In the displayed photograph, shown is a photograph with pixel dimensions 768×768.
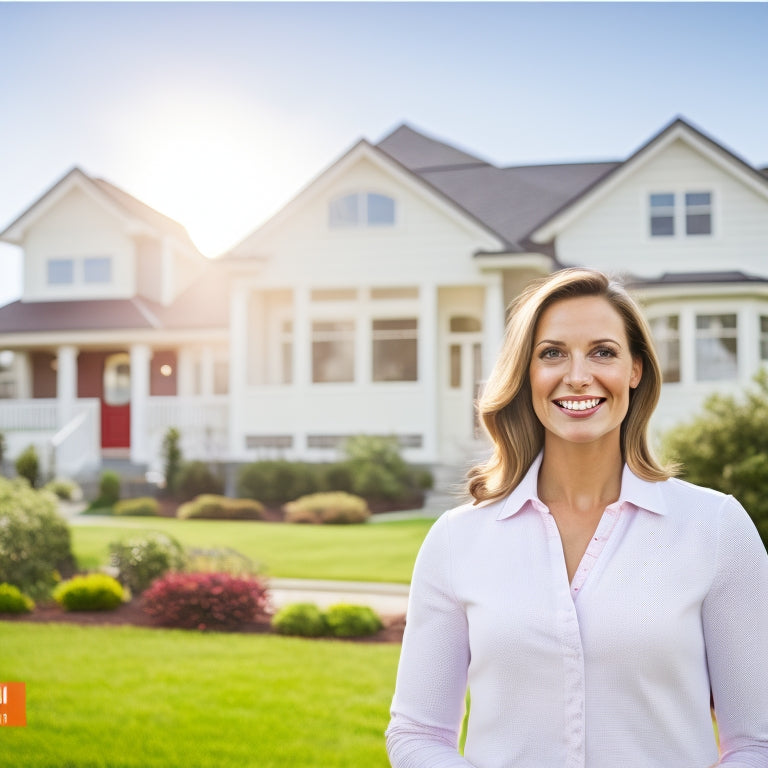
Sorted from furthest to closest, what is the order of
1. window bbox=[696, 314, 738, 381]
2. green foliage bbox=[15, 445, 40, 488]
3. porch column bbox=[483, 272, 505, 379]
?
1. porch column bbox=[483, 272, 505, 379]
2. green foliage bbox=[15, 445, 40, 488]
3. window bbox=[696, 314, 738, 381]

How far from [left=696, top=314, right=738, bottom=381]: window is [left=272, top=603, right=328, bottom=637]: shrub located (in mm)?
4841

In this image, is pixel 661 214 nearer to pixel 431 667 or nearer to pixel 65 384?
pixel 65 384

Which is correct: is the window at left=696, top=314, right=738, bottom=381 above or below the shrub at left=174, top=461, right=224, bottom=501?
above

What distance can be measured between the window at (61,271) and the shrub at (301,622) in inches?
192

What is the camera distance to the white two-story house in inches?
341

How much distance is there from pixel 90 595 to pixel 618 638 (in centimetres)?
548

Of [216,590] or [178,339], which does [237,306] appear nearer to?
[178,339]

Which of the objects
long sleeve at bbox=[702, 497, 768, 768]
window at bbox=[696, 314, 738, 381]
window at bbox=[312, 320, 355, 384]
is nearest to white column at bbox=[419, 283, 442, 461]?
window at bbox=[312, 320, 355, 384]

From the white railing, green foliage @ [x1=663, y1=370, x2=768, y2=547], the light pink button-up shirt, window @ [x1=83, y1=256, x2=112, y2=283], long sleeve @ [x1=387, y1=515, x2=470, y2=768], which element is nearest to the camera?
the light pink button-up shirt

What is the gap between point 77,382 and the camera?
10359 mm

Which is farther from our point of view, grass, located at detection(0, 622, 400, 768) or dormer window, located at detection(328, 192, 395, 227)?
dormer window, located at detection(328, 192, 395, 227)

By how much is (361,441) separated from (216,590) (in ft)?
12.8

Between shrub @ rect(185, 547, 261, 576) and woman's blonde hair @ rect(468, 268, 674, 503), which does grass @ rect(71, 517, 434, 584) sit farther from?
woman's blonde hair @ rect(468, 268, 674, 503)

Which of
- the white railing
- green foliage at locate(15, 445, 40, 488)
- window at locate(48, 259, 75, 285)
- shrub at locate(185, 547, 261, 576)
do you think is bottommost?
shrub at locate(185, 547, 261, 576)
